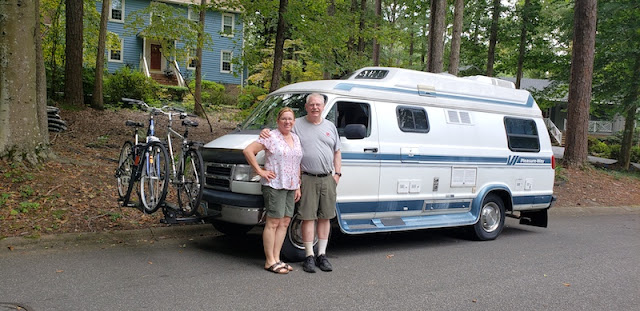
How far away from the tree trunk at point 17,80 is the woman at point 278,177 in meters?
4.82

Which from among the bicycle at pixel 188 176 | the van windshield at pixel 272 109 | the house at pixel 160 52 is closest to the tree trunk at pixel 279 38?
the van windshield at pixel 272 109

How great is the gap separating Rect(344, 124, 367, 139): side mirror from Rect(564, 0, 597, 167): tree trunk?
12813mm

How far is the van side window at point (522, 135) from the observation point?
9.25 metres

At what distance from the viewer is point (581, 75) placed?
1702 centimetres

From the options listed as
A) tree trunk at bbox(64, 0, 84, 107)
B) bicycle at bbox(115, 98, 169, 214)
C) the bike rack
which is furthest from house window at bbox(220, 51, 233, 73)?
the bike rack

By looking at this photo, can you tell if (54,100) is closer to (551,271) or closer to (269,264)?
(269,264)

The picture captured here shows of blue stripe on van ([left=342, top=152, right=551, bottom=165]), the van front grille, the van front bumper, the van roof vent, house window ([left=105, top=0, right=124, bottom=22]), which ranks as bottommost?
the van front bumper

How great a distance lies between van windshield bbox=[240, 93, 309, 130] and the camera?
719 cm

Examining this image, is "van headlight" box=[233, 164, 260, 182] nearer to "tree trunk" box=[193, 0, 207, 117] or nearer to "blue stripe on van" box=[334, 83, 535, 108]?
"blue stripe on van" box=[334, 83, 535, 108]

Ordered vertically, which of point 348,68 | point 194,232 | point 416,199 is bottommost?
point 194,232

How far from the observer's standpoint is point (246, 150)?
5926 mm

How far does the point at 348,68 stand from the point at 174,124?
6.80 m

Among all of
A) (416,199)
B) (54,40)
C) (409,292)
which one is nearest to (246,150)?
(409,292)

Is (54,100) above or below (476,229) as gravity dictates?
above
